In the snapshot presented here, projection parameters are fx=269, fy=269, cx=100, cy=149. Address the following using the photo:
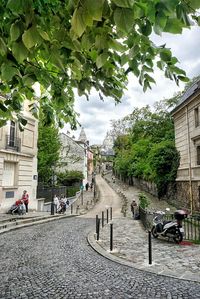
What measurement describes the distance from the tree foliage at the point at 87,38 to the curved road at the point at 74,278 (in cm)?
333

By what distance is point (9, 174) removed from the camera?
62.6ft

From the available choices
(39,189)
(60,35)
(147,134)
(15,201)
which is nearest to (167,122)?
(147,134)

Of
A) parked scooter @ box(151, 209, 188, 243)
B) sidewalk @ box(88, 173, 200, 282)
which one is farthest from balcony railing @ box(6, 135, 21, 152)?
parked scooter @ box(151, 209, 188, 243)

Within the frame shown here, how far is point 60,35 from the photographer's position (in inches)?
102

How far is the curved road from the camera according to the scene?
5.14 m

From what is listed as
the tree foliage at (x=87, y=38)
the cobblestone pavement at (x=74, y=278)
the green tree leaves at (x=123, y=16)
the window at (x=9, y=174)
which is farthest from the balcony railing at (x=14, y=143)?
the green tree leaves at (x=123, y=16)

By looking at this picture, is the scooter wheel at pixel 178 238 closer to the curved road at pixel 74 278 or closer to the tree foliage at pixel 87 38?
the curved road at pixel 74 278

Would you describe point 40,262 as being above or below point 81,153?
below

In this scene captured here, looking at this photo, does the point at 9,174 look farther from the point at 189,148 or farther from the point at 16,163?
the point at 189,148

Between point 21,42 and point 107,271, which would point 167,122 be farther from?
point 21,42

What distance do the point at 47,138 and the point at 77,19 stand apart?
32105 mm

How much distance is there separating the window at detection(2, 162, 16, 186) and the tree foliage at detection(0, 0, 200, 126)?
586 inches

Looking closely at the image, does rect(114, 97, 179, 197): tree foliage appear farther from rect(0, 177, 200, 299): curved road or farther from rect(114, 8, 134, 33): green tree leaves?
rect(114, 8, 134, 33): green tree leaves

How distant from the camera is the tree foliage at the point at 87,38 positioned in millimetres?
1707
